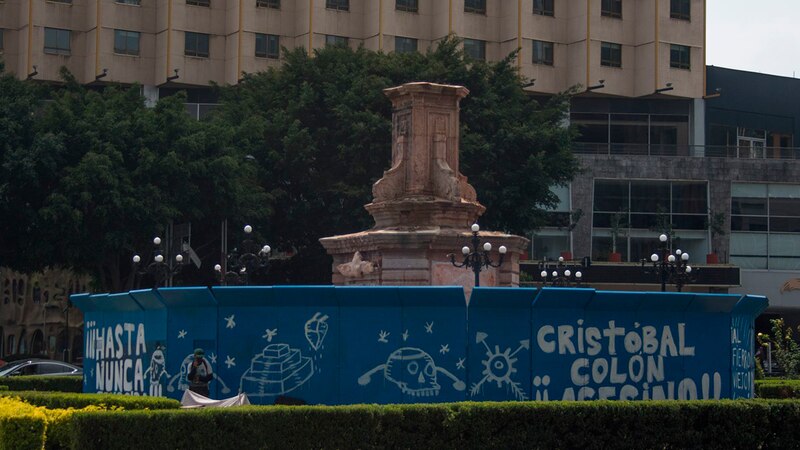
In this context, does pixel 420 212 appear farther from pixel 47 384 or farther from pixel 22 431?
pixel 22 431

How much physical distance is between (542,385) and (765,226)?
51.1 m

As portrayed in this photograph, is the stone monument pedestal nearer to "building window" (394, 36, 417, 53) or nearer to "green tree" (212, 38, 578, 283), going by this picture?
"green tree" (212, 38, 578, 283)

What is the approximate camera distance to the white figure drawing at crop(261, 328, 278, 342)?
21297 mm

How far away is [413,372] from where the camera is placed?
2092 centimetres

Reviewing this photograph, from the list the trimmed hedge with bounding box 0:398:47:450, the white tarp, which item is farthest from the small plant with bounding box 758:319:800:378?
the trimmed hedge with bounding box 0:398:47:450

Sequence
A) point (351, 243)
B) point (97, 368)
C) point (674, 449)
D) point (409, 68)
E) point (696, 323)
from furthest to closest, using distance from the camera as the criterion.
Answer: point (409, 68) < point (351, 243) < point (97, 368) < point (696, 323) < point (674, 449)

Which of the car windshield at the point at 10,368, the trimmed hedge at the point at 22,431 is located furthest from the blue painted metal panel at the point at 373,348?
the car windshield at the point at 10,368

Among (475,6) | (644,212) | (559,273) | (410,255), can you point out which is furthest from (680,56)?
(410,255)

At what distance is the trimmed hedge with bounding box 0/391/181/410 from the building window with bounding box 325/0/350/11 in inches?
1861

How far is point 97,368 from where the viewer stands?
80.7ft

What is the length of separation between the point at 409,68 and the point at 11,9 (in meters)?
24.3

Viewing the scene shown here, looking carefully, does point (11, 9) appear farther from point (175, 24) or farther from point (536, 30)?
point (536, 30)

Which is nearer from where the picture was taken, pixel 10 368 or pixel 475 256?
pixel 475 256

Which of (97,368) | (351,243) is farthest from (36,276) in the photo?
(97,368)
